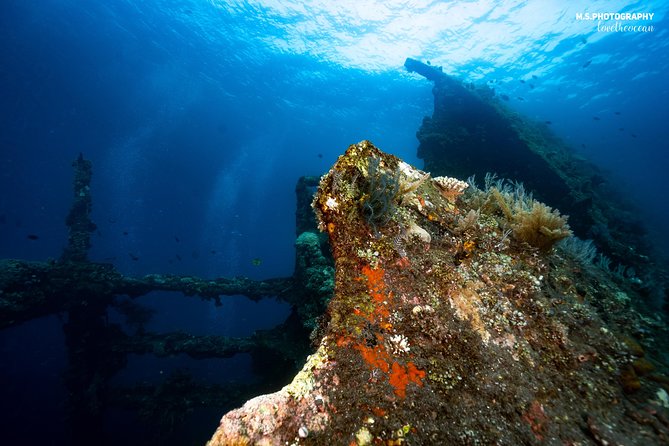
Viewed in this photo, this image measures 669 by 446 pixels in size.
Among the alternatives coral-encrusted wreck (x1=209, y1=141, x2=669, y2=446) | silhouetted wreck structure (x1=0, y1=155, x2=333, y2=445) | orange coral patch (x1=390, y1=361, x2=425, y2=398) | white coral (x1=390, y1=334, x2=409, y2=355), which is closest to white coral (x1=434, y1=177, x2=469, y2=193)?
coral-encrusted wreck (x1=209, y1=141, x2=669, y2=446)

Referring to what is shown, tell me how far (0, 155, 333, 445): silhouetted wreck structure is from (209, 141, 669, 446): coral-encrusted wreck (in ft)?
22.1

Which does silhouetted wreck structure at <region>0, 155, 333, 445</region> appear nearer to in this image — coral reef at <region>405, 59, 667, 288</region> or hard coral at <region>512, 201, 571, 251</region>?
hard coral at <region>512, 201, 571, 251</region>

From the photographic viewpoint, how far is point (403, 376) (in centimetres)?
204

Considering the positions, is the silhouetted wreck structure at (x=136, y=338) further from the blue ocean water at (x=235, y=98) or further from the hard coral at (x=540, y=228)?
the hard coral at (x=540, y=228)

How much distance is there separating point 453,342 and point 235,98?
251 feet

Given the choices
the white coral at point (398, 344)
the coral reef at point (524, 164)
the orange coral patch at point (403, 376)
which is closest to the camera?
the orange coral patch at point (403, 376)

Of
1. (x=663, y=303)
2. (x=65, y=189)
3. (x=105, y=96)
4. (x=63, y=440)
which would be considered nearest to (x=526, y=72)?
(x=663, y=303)

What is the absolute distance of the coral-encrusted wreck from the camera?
1824 millimetres

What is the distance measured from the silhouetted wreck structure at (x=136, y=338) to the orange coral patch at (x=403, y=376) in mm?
7302

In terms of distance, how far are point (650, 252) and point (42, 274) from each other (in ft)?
88.6

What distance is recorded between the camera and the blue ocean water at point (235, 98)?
1156 inches

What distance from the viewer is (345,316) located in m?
2.32

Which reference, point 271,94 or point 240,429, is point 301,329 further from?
point 271,94

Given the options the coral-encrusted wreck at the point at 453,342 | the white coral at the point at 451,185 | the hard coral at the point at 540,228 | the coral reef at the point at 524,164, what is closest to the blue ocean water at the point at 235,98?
the coral reef at the point at 524,164
